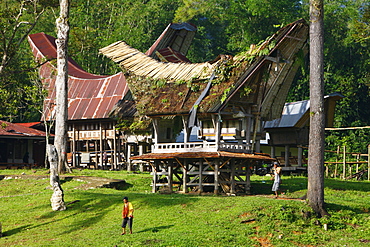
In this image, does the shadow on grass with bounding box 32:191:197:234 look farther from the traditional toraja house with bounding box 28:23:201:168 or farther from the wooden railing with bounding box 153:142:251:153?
the traditional toraja house with bounding box 28:23:201:168

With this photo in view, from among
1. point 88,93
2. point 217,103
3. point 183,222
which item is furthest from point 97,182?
point 88,93

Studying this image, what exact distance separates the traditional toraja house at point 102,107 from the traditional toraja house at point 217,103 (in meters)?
11.2

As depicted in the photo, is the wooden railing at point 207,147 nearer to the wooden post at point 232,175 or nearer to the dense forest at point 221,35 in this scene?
the wooden post at point 232,175

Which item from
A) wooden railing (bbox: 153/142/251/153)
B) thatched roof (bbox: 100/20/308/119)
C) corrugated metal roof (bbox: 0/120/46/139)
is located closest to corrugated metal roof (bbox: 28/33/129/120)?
corrugated metal roof (bbox: 0/120/46/139)

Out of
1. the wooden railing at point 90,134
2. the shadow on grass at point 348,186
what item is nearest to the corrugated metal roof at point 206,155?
the shadow on grass at point 348,186

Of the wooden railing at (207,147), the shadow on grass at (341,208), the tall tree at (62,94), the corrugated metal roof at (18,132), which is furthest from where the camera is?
the corrugated metal roof at (18,132)

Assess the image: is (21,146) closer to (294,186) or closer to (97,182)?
(97,182)

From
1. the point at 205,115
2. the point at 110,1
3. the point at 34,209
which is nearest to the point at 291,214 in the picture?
the point at 205,115

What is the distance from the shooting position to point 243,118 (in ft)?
108

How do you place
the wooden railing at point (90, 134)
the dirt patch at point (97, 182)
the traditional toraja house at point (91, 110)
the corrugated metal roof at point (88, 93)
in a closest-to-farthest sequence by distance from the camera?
the dirt patch at point (97, 182), the corrugated metal roof at point (88, 93), the traditional toraja house at point (91, 110), the wooden railing at point (90, 134)

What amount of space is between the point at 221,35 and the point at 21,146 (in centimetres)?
3898

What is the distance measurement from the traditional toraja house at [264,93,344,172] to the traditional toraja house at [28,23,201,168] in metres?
10.0

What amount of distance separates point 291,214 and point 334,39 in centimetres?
4593

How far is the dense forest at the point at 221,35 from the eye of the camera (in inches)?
2331
